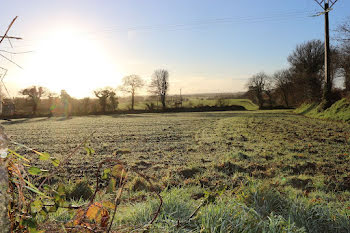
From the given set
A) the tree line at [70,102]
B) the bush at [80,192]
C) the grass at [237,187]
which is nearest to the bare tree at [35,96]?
the tree line at [70,102]

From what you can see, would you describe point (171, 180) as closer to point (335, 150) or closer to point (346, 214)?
point (346, 214)

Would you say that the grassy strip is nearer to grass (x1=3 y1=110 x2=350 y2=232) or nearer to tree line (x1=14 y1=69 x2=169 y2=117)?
grass (x1=3 y1=110 x2=350 y2=232)

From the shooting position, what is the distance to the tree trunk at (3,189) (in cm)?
113

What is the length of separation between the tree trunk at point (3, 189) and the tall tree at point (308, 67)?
39.0m

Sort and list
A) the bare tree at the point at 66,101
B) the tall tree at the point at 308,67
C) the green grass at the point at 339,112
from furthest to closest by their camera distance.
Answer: the bare tree at the point at 66,101 < the tall tree at the point at 308,67 < the green grass at the point at 339,112

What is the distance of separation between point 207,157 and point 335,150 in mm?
4157

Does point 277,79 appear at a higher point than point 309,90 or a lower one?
higher

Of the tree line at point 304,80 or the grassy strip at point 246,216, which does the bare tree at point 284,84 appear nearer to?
the tree line at point 304,80

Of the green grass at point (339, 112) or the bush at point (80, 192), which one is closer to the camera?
the bush at point (80, 192)

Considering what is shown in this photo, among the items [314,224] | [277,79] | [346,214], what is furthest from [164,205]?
[277,79]

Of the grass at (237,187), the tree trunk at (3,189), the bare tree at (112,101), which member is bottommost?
the grass at (237,187)

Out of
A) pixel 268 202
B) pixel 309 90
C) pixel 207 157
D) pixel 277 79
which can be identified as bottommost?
pixel 207 157

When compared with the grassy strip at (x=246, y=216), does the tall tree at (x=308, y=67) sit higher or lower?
higher

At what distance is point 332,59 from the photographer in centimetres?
3312
